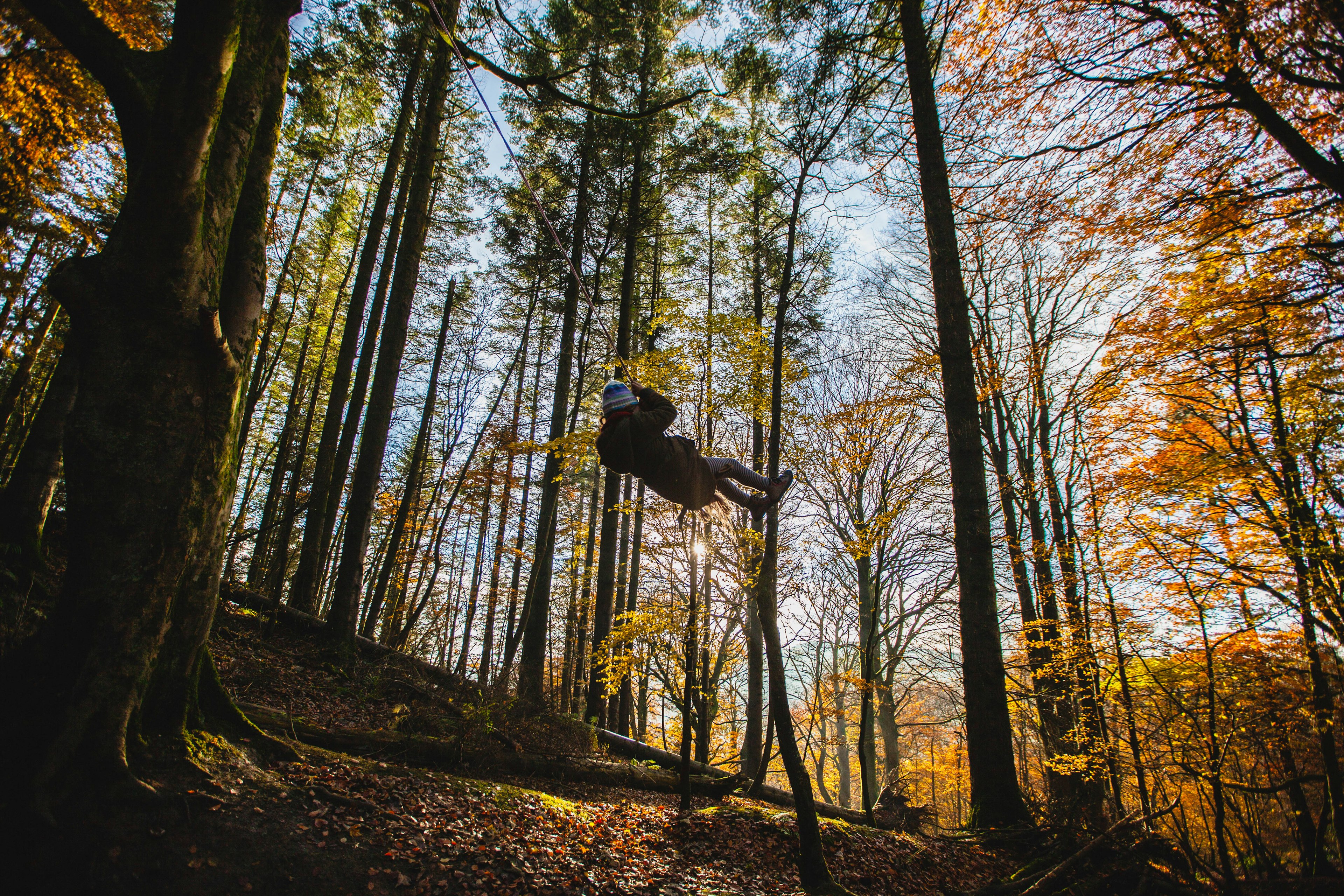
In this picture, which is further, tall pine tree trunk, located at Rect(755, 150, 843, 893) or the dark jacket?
the dark jacket

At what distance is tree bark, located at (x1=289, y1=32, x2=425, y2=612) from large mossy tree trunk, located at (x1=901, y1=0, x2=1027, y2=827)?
26.8ft

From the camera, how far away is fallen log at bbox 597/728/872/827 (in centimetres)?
719

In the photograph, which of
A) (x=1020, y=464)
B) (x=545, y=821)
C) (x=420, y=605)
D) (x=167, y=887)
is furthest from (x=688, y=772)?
(x=1020, y=464)

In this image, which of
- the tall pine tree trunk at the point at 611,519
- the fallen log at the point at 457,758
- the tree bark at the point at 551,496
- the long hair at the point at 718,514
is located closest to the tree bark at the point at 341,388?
the tree bark at the point at 551,496

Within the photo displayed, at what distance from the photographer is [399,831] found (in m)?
3.05

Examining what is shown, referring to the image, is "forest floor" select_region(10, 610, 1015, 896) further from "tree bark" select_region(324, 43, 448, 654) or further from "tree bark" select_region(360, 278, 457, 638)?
"tree bark" select_region(360, 278, 457, 638)

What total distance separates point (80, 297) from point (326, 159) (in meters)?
11.8

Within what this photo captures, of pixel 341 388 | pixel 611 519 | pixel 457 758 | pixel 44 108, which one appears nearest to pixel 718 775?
pixel 611 519

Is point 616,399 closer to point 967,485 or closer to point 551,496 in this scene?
point 967,485

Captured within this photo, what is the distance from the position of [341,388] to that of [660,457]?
271 inches

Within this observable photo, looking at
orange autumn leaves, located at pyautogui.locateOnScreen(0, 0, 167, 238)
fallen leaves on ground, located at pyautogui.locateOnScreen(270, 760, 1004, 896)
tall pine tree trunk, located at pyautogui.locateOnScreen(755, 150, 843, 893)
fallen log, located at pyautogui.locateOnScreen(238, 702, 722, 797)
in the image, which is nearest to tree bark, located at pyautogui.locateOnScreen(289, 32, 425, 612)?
orange autumn leaves, located at pyautogui.locateOnScreen(0, 0, 167, 238)

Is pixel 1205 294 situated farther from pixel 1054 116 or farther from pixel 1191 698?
pixel 1191 698

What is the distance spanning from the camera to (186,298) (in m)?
2.55

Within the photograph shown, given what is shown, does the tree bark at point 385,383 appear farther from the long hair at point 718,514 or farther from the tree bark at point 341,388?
the long hair at point 718,514
